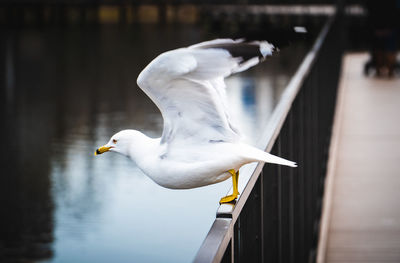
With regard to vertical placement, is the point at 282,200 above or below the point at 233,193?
below

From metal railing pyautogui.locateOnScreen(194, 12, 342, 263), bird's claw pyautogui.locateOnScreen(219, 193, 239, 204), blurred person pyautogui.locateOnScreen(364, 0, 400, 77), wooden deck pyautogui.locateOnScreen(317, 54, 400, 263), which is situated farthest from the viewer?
blurred person pyautogui.locateOnScreen(364, 0, 400, 77)

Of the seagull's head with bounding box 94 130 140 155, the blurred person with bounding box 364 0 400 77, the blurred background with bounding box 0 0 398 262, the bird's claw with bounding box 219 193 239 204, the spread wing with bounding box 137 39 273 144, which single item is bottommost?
the blurred background with bounding box 0 0 398 262

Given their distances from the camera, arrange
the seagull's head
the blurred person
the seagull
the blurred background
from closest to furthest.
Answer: the seagull → the seagull's head → the blurred background → the blurred person

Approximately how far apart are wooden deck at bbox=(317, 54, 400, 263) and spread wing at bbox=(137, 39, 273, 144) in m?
2.71

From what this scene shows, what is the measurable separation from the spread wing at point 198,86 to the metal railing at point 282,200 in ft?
0.73

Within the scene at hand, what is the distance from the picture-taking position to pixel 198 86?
311cm

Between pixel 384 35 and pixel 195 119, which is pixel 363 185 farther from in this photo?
pixel 384 35

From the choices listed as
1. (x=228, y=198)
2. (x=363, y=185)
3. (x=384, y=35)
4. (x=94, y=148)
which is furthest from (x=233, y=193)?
(x=384, y=35)

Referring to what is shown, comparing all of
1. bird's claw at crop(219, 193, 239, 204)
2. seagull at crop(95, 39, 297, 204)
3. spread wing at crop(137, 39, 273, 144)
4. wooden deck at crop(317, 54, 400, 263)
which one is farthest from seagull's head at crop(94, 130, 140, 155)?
wooden deck at crop(317, 54, 400, 263)

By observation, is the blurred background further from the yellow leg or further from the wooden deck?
the wooden deck

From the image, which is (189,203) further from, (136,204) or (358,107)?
(358,107)

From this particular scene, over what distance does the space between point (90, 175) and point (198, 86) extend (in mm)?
11626

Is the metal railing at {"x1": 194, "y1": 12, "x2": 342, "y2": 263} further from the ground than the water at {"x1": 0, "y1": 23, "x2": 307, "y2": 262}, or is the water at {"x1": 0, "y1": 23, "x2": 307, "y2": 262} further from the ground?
the metal railing at {"x1": 194, "y1": 12, "x2": 342, "y2": 263}

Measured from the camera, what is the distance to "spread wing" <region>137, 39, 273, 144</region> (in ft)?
9.71
